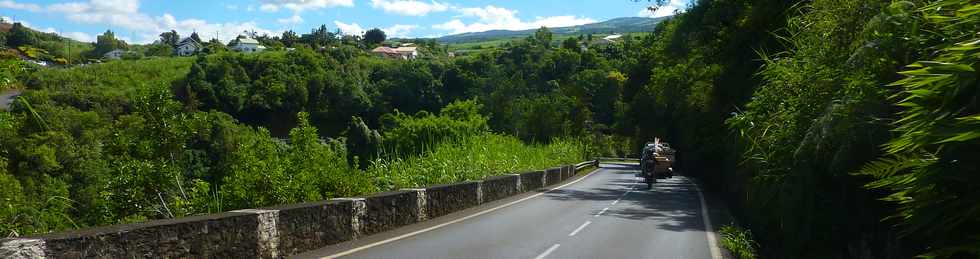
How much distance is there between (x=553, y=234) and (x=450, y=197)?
3680mm

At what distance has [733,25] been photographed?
86.9ft

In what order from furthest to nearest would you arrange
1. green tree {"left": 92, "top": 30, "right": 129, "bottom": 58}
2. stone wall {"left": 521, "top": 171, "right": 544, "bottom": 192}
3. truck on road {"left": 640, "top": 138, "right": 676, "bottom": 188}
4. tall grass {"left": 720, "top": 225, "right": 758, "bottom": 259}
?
green tree {"left": 92, "top": 30, "right": 129, "bottom": 58} < truck on road {"left": 640, "top": 138, "right": 676, "bottom": 188} < stone wall {"left": 521, "top": 171, "right": 544, "bottom": 192} < tall grass {"left": 720, "top": 225, "right": 758, "bottom": 259}

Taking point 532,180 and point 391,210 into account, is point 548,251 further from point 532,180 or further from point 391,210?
point 532,180

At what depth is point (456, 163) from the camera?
22453mm

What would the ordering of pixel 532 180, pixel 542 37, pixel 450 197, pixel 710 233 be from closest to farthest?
pixel 710 233 < pixel 450 197 < pixel 532 180 < pixel 542 37

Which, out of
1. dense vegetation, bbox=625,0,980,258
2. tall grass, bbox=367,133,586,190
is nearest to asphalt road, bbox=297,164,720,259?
tall grass, bbox=367,133,586,190

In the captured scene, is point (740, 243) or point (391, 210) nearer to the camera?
point (740, 243)

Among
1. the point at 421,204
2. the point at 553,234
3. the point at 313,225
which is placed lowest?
the point at 553,234

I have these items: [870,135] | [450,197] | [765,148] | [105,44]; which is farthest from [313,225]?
[105,44]

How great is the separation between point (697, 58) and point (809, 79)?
25860 millimetres

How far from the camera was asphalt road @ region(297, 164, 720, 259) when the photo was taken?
1244cm

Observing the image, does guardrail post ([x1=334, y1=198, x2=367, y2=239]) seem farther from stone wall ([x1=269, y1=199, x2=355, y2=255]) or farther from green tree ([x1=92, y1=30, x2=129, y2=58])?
green tree ([x1=92, y1=30, x2=129, y2=58])

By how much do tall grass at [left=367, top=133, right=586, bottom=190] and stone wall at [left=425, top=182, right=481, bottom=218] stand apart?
0.78 meters

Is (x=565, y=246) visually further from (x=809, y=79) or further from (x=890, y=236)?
(x=890, y=236)
